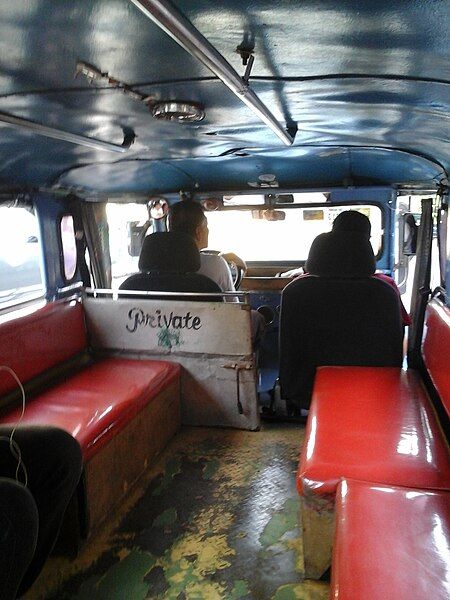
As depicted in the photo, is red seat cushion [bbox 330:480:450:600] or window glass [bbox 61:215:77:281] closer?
red seat cushion [bbox 330:480:450:600]

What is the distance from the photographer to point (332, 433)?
238 cm

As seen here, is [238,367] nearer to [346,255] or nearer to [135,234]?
[346,255]

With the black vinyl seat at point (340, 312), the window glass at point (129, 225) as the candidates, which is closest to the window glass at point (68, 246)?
the window glass at point (129, 225)

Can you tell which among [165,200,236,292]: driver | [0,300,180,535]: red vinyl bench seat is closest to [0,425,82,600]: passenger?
[0,300,180,535]: red vinyl bench seat

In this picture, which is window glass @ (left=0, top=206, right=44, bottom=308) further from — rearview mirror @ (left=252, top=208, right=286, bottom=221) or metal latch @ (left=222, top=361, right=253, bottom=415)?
metal latch @ (left=222, top=361, right=253, bottom=415)

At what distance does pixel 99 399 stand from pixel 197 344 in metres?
A: 0.98

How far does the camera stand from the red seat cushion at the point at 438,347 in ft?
8.64

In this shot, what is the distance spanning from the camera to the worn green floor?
2270 mm

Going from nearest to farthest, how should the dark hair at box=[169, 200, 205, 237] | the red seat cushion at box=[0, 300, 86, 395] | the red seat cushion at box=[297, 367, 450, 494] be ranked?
the red seat cushion at box=[297, 367, 450, 494]
the red seat cushion at box=[0, 300, 86, 395]
the dark hair at box=[169, 200, 205, 237]

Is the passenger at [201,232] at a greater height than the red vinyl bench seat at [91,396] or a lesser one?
greater

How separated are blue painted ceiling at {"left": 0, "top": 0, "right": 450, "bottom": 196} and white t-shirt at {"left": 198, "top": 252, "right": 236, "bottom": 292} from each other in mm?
885

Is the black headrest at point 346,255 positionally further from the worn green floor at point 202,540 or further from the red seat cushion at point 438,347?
the worn green floor at point 202,540

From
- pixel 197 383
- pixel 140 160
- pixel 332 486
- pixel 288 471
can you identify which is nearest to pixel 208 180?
pixel 140 160

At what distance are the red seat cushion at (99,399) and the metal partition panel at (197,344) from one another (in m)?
0.16
